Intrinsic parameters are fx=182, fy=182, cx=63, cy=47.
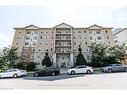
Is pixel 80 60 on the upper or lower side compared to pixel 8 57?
lower

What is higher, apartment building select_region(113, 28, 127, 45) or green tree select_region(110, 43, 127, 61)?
apartment building select_region(113, 28, 127, 45)

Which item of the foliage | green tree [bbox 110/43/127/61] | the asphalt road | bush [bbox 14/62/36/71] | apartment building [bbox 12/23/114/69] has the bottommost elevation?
the asphalt road

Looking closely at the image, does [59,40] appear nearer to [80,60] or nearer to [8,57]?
[80,60]

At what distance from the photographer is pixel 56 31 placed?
40969mm

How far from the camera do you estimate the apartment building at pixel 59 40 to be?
39219mm

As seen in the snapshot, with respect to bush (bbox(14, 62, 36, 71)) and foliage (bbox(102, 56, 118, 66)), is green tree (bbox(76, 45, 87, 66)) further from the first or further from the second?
bush (bbox(14, 62, 36, 71))

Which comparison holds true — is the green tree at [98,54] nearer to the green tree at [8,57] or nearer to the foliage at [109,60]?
the foliage at [109,60]

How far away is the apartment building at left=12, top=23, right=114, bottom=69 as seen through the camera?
39.2 metres

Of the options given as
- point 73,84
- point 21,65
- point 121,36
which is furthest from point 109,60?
point 73,84

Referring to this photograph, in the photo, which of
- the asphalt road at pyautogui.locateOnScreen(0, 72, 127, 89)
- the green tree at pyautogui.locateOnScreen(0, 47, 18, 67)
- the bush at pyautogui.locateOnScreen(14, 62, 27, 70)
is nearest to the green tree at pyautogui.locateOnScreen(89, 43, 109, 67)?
the bush at pyautogui.locateOnScreen(14, 62, 27, 70)

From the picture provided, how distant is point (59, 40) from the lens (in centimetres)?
4016

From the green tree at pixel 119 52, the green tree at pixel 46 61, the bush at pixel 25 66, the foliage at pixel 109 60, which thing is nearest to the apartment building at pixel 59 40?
the green tree at pixel 46 61

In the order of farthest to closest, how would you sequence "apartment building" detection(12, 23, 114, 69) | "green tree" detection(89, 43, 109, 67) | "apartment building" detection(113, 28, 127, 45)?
"apartment building" detection(113, 28, 127, 45) → "apartment building" detection(12, 23, 114, 69) → "green tree" detection(89, 43, 109, 67)
